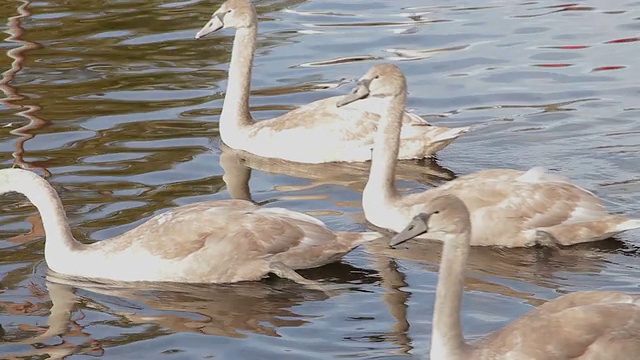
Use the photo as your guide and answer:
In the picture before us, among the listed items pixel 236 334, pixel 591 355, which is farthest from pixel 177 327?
pixel 591 355

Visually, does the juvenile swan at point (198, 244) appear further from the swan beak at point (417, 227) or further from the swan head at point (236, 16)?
the swan head at point (236, 16)

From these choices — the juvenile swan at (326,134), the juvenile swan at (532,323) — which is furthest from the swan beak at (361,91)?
the juvenile swan at (532,323)

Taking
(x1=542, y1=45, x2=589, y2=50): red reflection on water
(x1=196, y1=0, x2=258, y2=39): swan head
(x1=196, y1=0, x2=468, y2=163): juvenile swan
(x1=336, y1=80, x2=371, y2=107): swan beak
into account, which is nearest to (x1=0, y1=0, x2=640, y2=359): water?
(x1=542, y1=45, x2=589, y2=50): red reflection on water

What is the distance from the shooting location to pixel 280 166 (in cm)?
1287

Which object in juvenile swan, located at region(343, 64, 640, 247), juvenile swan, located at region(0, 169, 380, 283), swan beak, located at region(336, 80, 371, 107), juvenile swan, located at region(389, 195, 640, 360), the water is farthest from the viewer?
swan beak, located at region(336, 80, 371, 107)

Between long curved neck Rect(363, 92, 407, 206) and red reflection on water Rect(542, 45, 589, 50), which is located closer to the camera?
long curved neck Rect(363, 92, 407, 206)

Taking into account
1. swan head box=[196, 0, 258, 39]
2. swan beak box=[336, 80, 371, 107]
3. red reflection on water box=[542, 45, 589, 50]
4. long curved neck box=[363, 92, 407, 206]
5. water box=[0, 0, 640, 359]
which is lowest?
water box=[0, 0, 640, 359]

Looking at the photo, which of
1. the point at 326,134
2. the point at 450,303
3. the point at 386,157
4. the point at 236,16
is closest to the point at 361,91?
the point at 386,157

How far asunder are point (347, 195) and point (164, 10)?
7259 millimetres

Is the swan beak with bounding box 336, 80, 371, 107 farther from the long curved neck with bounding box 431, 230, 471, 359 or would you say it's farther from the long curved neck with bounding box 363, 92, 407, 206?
the long curved neck with bounding box 431, 230, 471, 359

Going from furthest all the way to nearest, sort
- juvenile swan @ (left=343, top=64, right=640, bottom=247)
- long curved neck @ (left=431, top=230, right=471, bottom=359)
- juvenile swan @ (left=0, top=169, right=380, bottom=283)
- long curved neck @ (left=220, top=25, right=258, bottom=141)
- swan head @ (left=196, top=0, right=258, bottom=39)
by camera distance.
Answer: swan head @ (left=196, top=0, right=258, bottom=39) → long curved neck @ (left=220, top=25, right=258, bottom=141) → juvenile swan @ (left=343, top=64, right=640, bottom=247) → juvenile swan @ (left=0, top=169, right=380, bottom=283) → long curved neck @ (left=431, top=230, right=471, bottom=359)

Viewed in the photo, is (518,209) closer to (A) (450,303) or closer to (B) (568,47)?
(A) (450,303)

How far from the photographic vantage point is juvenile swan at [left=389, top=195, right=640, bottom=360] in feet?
24.9

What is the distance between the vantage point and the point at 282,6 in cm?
1869
